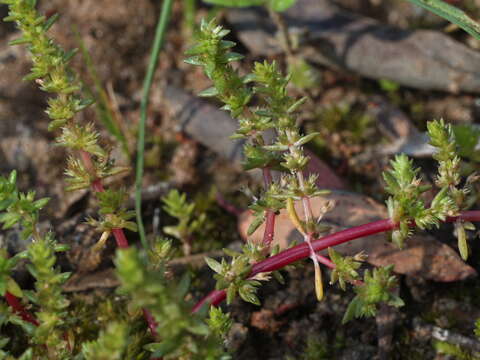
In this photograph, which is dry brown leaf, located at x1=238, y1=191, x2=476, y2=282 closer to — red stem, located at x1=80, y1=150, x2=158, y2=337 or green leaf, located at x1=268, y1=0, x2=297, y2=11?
red stem, located at x1=80, y1=150, x2=158, y2=337

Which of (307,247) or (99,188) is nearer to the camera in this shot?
(307,247)

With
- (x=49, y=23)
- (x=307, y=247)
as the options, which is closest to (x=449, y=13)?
(x=307, y=247)

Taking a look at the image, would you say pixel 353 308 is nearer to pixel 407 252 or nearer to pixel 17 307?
pixel 407 252

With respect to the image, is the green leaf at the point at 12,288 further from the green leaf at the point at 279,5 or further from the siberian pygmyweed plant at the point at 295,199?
the green leaf at the point at 279,5

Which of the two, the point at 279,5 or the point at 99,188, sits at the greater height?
the point at 279,5

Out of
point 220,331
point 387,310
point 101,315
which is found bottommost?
point 101,315

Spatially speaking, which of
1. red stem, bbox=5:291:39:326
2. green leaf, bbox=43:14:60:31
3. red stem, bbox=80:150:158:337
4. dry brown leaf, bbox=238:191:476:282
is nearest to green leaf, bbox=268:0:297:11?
dry brown leaf, bbox=238:191:476:282

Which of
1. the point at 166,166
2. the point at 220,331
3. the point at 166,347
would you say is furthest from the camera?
the point at 166,166

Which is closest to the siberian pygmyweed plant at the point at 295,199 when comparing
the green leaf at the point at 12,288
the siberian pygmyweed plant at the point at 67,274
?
the siberian pygmyweed plant at the point at 67,274

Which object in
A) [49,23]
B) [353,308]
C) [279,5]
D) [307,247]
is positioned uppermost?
[49,23]

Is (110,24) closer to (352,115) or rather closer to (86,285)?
(352,115)

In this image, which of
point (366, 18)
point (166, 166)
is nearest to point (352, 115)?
point (366, 18)
